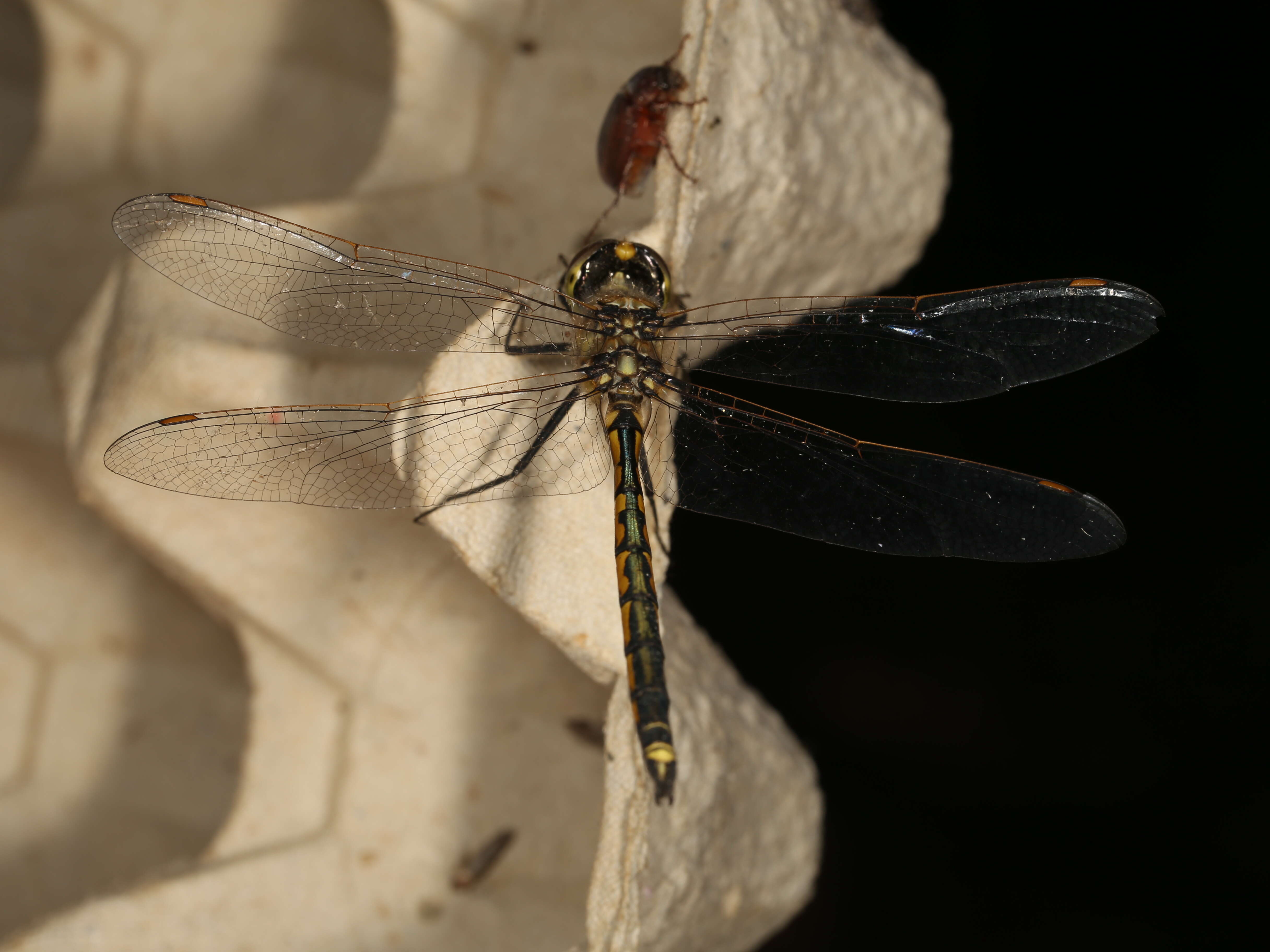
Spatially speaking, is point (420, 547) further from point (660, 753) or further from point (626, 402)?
point (660, 753)

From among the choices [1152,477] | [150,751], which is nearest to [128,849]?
[150,751]

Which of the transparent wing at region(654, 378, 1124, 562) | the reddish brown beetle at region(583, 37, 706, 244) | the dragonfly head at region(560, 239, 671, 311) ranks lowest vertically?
the transparent wing at region(654, 378, 1124, 562)

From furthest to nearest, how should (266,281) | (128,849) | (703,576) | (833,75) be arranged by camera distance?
(703,576) → (128,849) → (833,75) → (266,281)

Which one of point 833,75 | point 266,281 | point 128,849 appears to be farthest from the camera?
point 128,849

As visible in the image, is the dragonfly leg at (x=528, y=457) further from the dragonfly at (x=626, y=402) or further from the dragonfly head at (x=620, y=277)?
the dragonfly head at (x=620, y=277)

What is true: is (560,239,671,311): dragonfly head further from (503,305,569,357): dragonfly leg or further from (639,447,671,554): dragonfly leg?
(639,447,671,554): dragonfly leg

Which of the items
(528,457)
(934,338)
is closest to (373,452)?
(528,457)

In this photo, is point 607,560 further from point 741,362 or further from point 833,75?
point 833,75

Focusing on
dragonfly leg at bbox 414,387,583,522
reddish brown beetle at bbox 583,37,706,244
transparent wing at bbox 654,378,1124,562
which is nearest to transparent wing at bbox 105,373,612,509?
dragonfly leg at bbox 414,387,583,522
